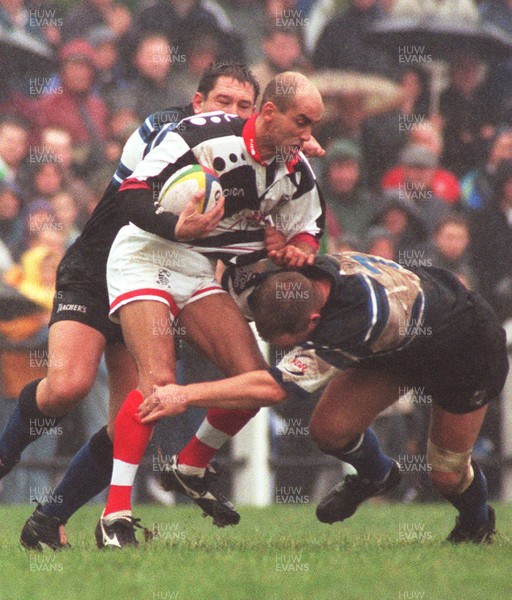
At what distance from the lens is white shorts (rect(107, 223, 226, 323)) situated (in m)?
5.79

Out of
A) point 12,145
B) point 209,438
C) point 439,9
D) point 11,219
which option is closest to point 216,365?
point 209,438

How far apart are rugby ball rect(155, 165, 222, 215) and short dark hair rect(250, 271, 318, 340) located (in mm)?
532

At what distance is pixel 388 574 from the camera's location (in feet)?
16.3

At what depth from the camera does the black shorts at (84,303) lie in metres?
6.24

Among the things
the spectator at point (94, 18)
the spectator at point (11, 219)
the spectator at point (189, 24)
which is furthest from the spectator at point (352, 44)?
the spectator at point (11, 219)

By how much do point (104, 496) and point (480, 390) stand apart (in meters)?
5.46

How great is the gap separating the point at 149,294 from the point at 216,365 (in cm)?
49

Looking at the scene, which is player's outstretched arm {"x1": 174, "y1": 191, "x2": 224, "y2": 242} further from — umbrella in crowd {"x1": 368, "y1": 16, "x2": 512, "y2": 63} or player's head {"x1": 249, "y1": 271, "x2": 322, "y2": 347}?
umbrella in crowd {"x1": 368, "y1": 16, "x2": 512, "y2": 63}

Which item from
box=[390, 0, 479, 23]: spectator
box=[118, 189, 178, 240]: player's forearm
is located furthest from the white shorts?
box=[390, 0, 479, 23]: spectator

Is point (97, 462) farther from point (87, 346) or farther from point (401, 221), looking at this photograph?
point (401, 221)

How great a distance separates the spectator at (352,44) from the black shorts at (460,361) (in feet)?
20.0

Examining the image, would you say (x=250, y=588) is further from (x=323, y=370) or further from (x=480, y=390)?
(x=480, y=390)

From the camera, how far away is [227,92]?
254 inches

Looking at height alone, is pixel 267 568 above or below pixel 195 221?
below
